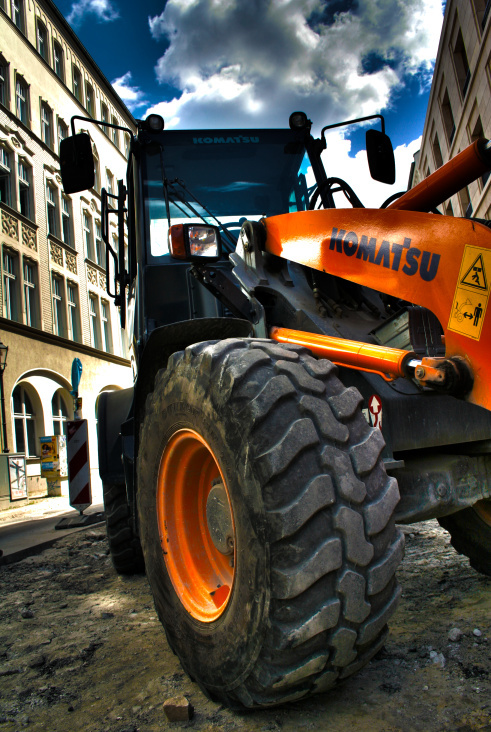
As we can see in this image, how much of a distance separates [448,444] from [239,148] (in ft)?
9.03

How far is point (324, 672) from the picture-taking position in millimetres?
1676

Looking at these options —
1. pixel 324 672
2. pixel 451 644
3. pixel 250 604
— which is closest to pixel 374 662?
pixel 451 644

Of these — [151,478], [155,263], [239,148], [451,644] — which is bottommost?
[451,644]

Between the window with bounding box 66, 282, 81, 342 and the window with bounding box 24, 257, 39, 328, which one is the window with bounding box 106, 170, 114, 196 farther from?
the window with bounding box 24, 257, 39, 328

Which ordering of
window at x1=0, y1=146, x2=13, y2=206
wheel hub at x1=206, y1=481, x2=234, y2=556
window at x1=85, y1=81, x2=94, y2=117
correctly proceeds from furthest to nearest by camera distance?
window at x1=85, y1=81, x2=94, y2=117 < window at x1=0, y1=146, x2=13, y2=206 < wheel hub at x1=206, y1=481, x2=234, y2=556

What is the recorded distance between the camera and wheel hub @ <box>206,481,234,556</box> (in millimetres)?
A: 2023

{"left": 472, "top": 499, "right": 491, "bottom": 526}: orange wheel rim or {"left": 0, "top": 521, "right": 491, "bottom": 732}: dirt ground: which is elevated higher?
{"left": 472, "top": 499, "right": 491, "bottom": 526}: orange wheel rim

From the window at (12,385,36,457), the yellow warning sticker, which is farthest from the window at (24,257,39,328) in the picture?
the yellow warning sticker

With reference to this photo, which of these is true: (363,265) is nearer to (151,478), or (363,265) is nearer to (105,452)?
(151,478)

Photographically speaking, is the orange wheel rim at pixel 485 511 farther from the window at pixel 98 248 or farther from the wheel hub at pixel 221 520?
the window at pixel 98 248

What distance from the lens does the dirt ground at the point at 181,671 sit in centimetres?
187

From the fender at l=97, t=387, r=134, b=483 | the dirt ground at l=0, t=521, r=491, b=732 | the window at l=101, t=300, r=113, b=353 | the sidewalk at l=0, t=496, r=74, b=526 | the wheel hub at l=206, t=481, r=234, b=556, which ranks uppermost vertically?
the window at l=101, t=300, r=113, b=353

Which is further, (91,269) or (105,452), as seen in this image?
(91,269)

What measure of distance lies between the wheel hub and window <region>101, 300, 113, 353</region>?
22.0 meters
